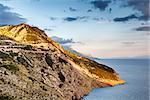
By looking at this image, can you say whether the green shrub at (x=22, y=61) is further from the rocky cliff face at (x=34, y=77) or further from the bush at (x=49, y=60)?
the bush at (x=49, y=60)

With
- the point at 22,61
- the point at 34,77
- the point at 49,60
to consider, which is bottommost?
the point at 34,77

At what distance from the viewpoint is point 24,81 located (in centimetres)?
13825

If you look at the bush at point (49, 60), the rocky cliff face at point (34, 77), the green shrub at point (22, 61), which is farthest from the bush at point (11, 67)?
the bush at point (49, 60)

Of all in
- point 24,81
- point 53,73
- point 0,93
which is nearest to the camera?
point 0,93

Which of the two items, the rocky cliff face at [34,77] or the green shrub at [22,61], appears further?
the green shrub at [22,61]

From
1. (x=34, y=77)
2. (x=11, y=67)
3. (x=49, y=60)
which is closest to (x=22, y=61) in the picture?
(x=34, y=77)

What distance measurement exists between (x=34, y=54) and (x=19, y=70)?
112 ft

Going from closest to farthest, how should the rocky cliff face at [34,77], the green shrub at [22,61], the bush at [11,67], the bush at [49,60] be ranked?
the rocky cliff face at [34,77] → the bush at [11,67] → the green shrub at [22,61] → the bush at [49,60]

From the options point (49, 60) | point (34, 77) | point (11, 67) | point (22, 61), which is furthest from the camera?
point (49, 60)

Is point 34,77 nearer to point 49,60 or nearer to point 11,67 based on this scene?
point 11,67

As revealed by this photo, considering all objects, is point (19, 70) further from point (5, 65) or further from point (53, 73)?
point (53, 73)

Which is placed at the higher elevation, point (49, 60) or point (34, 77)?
point (49, 60)

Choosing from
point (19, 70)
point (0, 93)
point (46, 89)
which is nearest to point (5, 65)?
point (19, 70)

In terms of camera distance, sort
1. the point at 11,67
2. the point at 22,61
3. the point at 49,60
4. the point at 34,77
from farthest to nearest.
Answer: the point at 49,60 < the point at 22,61 < the point at 34,77 < the point at 11,67
